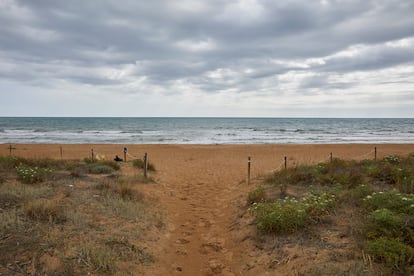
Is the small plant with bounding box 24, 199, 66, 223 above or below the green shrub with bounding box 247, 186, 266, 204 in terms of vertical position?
above

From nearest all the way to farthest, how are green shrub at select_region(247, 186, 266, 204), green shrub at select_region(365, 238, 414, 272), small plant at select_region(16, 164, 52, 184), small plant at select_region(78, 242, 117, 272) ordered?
1. green shrub at select_region(365, 238, 414, 272)
2. small plant at select_region(78, 242, 117, 272)
3. green shrub at select_region(247, 186, 266, 204)
4. small plant at select_region(16, 164, 52, 184)

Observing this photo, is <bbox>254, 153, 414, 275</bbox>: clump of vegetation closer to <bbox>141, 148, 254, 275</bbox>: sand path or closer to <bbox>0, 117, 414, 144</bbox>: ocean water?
<bbox>141, 148, 254, 275</bbox>: sand path

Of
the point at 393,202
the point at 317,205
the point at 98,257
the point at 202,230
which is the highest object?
the point at 393,202

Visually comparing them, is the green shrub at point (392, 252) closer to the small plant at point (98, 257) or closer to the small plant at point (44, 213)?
the small plant at point (98, 257)

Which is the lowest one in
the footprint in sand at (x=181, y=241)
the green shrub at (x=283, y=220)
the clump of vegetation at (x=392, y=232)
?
the footprint in sand at (x=181, y=241)

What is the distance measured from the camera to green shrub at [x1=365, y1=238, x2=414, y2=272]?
12.6ft

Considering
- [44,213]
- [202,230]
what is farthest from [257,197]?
[44,213]

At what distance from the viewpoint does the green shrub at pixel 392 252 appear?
12.6 ft

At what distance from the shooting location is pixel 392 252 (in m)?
4.04

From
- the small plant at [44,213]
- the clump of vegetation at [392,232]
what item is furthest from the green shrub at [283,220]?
the small plant at [44,213]

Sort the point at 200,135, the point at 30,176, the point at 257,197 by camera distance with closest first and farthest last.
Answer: the point at 257,197 → the point at 30,176 → the point at 200,135

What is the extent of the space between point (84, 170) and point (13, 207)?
5.20 m

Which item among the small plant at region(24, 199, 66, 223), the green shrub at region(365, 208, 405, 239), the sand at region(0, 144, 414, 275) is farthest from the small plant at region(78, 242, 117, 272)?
the green shrub at region(365, 208, 405, 239)

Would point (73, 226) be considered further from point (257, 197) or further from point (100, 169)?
point (100, 169)
